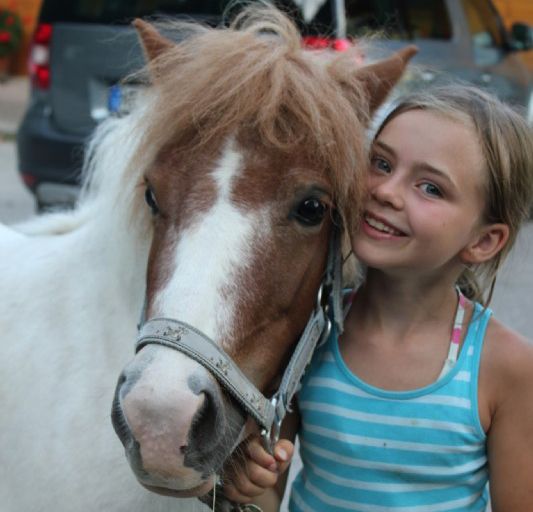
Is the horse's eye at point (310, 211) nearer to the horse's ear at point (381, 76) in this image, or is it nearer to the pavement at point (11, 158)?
the horse's ear at point (381, 76)

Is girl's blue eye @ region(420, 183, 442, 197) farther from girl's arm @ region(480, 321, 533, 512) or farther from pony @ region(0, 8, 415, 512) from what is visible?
girl's arm @ region(480, 321, 533, 512)

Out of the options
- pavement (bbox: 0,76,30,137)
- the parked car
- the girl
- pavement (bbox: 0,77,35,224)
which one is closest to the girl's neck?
the girl

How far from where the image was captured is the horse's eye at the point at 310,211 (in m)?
1.76

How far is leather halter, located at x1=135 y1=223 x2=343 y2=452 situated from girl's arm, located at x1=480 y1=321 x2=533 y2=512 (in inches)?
14.0

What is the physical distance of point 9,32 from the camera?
48.2 ft

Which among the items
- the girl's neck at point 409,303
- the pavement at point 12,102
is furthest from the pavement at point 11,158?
the girl's neck at point 409,303

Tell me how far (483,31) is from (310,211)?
21.3 feet

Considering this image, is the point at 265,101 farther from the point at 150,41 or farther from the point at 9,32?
the point at 9,32

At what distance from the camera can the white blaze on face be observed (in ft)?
5.13

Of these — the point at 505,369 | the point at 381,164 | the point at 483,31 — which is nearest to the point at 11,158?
the point at 483,31

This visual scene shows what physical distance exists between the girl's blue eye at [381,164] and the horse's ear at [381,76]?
153 mm

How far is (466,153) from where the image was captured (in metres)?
1.81

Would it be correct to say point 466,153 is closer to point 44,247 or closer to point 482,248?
point 482,248

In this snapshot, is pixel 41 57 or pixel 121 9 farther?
pixel 41 57
